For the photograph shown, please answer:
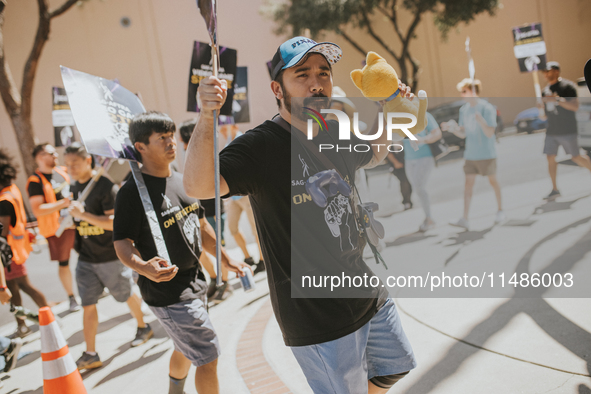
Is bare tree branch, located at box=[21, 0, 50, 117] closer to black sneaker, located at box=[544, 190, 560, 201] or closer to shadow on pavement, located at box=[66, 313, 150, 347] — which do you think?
shadow on pavement, located at box=[66, 313, 150, 347]

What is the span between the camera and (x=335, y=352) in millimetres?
1759

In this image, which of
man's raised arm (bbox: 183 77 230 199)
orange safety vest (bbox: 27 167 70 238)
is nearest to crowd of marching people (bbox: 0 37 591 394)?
man's raised arm (bbox: 183 77 230 199)

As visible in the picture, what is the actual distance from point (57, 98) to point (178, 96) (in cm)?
1349

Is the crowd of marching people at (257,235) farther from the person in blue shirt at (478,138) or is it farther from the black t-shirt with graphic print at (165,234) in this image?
the person in blue shirt at (478,138)

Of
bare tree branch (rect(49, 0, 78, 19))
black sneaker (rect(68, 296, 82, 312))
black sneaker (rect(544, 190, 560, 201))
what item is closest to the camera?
black sneaker (rect(68, 296, 82, 312))

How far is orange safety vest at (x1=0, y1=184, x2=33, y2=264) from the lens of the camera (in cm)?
479

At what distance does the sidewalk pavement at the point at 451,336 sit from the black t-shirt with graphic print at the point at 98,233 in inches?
34.6

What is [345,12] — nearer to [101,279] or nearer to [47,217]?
[47,217]

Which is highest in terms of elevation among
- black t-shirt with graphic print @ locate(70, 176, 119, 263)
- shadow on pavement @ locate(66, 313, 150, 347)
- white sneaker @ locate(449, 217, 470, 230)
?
black t-shirt with graphic print @ locate(70, 176, 119, 263)

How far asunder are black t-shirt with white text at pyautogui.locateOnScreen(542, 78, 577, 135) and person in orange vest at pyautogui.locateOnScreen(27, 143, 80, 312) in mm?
6496

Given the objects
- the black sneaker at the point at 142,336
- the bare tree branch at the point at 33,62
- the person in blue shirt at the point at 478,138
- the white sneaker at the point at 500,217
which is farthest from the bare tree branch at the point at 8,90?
the white sneaker at the point at 500,217

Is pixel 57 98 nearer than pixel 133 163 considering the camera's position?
No

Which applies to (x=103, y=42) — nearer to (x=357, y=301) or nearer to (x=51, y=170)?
(x=51, y=170)

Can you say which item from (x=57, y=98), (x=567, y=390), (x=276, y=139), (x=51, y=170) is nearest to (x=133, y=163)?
(x=276, y=139)
